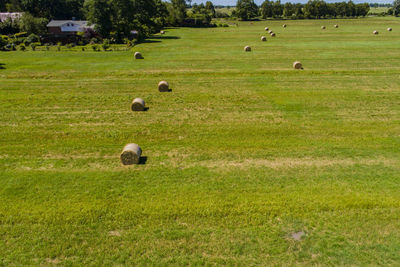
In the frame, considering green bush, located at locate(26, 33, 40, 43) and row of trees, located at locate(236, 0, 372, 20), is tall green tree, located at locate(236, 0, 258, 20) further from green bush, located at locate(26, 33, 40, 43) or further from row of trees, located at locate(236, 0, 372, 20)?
green bush, located at locate(26, 33, 40, 43)

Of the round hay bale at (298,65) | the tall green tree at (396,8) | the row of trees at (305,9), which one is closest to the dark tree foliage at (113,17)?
the round hay bale at (298,65)

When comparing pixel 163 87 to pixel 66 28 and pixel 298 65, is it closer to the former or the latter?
pixel 298 65

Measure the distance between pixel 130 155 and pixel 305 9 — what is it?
143 metres

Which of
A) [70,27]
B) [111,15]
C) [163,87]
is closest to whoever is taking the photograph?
[163,87]

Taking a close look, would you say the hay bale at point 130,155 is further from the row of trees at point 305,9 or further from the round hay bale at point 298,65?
the row of trees at point 305,9

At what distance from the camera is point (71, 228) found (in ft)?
29.9

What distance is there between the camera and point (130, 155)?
12.5 m

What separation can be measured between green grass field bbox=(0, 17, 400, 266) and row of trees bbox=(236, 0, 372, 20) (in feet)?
392

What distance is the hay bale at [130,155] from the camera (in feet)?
40.8

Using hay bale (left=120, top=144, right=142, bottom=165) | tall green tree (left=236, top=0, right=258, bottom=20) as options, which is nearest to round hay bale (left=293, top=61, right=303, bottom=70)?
hay bale (left=120, top=144, right=142, bottom=165)

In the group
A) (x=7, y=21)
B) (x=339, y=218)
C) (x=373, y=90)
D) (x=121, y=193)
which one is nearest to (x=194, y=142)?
(x=121, y=193)

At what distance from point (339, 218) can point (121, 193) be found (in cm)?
742

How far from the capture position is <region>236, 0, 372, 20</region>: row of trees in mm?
131875

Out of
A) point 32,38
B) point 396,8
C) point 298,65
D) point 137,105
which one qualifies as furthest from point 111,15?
point 396,8
